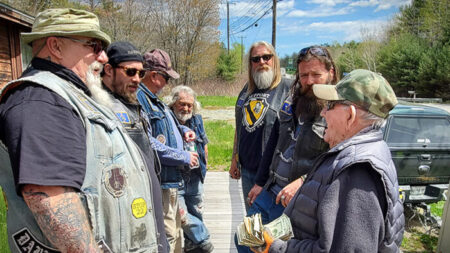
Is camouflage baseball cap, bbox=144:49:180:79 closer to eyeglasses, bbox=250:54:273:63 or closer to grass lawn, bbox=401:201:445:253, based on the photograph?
eyeglasses, bbox=250:54:273:63

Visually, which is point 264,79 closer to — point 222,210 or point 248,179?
point 248,179

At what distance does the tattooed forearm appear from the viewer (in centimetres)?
112

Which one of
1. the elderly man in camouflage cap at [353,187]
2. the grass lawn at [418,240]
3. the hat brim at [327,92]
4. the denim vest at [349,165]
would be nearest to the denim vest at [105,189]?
the elderly man in camouflage cap at [353,187]

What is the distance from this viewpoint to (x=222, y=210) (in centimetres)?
467

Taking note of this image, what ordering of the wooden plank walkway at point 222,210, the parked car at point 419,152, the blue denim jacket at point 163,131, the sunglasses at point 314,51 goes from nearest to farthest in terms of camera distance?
the sunglasses at point 314,51 < the blue denim jacket at point 163,131 < the wooden plank walkway at point 222,210 < the parked car at point 419,152

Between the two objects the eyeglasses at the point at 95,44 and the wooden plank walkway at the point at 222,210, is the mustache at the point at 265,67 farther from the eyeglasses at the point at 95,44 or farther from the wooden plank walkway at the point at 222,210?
the wooden plank walkway at the point at 222,210

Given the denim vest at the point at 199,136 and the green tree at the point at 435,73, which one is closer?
the denim vest at the point at 199,136

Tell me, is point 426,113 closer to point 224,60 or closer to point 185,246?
point 185,246

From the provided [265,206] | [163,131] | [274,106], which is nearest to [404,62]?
[274,106]

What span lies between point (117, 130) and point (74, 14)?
59 centimetres

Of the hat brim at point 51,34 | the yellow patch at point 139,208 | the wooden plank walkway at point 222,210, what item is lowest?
the wooden plank walkway at point 222,210

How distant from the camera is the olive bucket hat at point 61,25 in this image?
1.34 m

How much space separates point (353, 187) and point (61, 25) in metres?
1.47

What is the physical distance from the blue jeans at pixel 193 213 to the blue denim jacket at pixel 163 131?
1.53 ft
